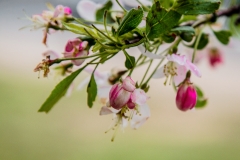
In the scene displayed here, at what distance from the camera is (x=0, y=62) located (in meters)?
2.41

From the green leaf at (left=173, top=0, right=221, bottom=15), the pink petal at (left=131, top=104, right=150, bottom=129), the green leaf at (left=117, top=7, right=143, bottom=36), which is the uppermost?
the green leaf at (left=173, top=0, right=221, bottom=15)

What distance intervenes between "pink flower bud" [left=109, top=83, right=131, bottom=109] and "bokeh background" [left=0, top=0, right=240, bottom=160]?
48.1 inches

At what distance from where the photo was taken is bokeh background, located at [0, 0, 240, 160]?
Result: 5.65 feet

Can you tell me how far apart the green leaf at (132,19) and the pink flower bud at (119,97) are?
48 millimetres

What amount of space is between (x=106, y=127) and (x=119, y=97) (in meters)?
1.60

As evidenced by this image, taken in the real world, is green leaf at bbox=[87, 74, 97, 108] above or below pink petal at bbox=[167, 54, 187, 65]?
below

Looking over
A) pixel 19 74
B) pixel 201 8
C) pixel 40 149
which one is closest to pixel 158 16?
pixel 201 8

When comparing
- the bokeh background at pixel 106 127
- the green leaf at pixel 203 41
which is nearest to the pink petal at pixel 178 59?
the green leaf at pixel 203 41

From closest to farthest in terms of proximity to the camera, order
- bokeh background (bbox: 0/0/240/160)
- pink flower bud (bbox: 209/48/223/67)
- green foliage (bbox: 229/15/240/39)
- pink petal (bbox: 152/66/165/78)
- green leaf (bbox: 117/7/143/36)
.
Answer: green leaf (bbox: 117/7/143/36) → pink petal (bbox: 152/66/165/78) → green foliage (bbox: 229/15/240/39) → pink flower bud (bbox: 209/48/223/67) → bokeh background (bbox: 0/0/240/160)

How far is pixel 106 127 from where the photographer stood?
1925 mm

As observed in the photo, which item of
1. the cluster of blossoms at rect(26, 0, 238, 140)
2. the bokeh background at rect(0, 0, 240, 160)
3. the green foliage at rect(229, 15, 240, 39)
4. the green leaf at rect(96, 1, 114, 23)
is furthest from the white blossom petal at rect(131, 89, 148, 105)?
the bokeh background at rect(0, 0, 240, 160)

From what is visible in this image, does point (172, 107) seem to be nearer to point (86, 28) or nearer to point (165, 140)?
point (165, 140)

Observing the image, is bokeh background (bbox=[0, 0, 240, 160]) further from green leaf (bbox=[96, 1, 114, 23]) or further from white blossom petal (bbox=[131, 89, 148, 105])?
white blossom petal (bbox=[131, 89, 148, 105])

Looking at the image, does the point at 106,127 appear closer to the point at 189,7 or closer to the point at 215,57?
the point at 215,57
